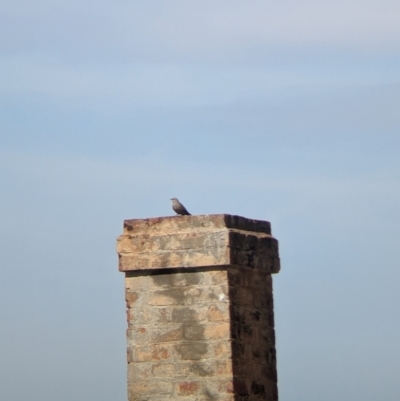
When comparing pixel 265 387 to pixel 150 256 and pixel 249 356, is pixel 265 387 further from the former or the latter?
pixel 150 256

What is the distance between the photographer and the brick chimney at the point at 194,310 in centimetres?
1048

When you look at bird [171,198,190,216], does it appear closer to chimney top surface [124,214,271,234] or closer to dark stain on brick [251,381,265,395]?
chimney top surface [124,214,271,234]

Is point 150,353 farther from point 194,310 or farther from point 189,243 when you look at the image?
point 189,243

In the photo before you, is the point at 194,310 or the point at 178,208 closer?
the point at 194,310

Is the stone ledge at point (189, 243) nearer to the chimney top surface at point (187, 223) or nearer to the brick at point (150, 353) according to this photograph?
the chimney top surface at point (187, 223)

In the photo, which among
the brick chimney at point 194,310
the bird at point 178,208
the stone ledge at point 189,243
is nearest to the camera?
the brick chimney at point 194,310

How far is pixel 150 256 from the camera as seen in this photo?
10.8m

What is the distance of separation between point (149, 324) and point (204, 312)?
46cm

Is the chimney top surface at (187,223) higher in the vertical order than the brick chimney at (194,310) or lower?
higher

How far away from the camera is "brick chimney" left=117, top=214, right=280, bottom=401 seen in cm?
1048

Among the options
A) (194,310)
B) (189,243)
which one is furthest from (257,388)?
(189,243)

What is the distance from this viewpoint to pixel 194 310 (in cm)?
1058

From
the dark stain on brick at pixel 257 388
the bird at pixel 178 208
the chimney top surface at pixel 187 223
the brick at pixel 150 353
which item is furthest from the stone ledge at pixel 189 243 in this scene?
the dark stain on brick at pixel 257 388

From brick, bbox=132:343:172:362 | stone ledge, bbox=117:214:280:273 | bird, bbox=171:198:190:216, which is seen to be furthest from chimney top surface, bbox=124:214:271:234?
brick, bbox=132:343:172:362
